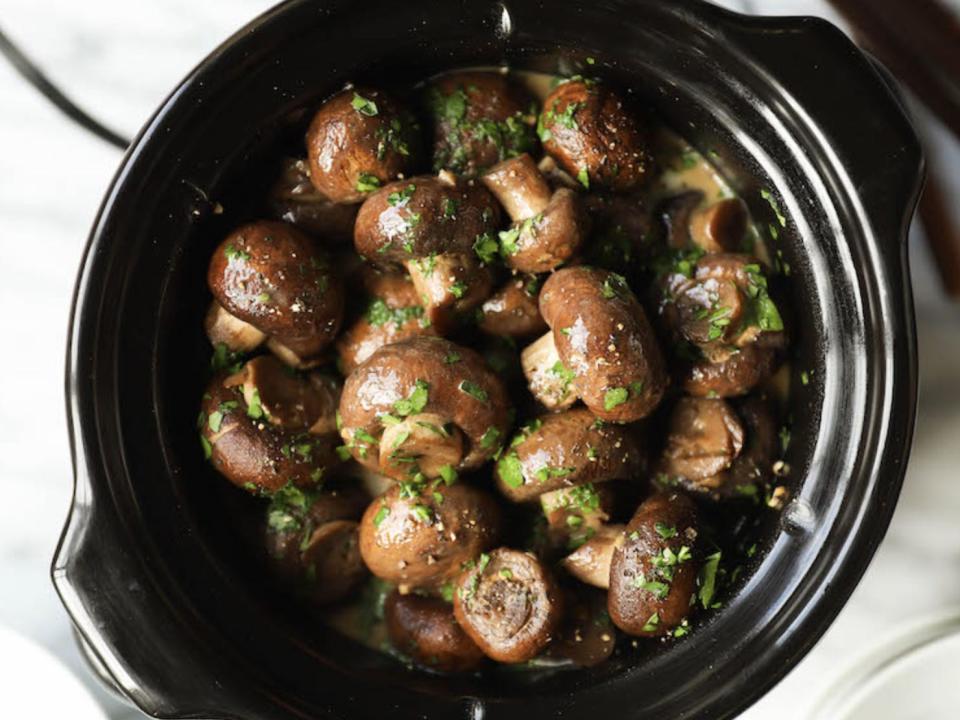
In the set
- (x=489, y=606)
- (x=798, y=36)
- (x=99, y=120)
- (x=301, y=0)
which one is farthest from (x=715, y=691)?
(x=99, y=120)

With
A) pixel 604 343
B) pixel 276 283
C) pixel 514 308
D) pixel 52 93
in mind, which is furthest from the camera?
pixel 52 93

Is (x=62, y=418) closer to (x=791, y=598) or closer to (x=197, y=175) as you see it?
(x=197, y=175)

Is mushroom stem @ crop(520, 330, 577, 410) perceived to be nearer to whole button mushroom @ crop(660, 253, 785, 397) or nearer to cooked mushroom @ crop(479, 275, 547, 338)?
cooked mushroom @ crop(479, 275, 547, 338)

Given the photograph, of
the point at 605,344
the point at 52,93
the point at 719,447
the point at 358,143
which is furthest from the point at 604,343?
the point at 52,93

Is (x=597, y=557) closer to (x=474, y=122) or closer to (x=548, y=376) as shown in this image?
(x=548, y=376)

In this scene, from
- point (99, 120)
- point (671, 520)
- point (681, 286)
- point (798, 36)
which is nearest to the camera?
point (798, 36)

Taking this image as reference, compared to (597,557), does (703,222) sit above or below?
above
